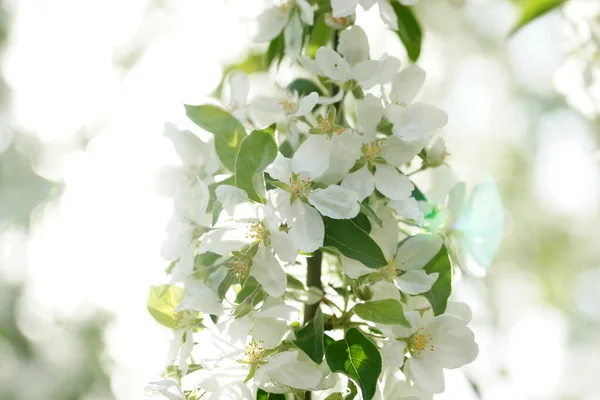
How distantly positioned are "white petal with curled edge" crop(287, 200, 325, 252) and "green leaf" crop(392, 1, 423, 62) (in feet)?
1.74

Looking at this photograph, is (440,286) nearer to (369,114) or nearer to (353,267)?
(353,267)

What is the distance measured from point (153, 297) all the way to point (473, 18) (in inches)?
175

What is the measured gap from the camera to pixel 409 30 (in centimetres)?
126

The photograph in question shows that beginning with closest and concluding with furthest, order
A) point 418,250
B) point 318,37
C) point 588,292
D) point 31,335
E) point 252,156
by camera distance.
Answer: point 252,156 → point 418,250 → point 318,37 → point 31,335 → point 588,292

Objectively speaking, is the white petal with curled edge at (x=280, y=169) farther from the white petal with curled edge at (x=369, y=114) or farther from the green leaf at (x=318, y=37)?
the green leaf at (x=318, y=37)

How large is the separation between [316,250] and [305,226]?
8 cm

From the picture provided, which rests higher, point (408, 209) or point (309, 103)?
point (309, 103)

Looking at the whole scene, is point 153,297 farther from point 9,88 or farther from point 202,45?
point 9,88

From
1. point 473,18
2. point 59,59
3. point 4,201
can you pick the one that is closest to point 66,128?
point 59,59

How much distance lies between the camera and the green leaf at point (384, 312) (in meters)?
0.85

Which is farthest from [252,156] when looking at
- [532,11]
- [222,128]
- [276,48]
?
[532,11]

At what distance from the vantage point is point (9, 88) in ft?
13.7

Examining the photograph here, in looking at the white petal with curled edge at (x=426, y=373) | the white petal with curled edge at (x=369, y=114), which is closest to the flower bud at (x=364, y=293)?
the white petal with curled edge at (x=426, y=373)

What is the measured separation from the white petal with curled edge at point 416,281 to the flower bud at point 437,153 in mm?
222
